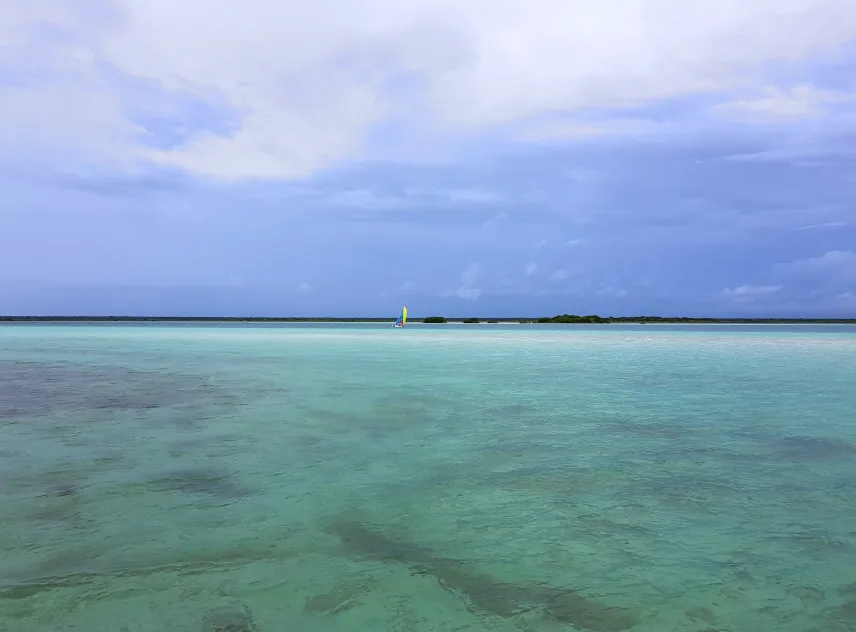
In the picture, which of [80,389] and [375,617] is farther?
[80,389]

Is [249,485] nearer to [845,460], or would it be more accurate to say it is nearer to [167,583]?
[167,583]

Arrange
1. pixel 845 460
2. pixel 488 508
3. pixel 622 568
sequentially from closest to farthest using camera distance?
pixel 622 568, pixel 488 508, pixel 845 460

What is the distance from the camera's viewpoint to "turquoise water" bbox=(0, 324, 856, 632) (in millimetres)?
4770

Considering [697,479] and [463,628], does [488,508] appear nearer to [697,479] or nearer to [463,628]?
[463,628]

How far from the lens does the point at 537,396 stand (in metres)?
17.4

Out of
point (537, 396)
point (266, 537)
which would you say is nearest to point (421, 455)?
point (266, 537)

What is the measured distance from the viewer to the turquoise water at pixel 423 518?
4770mm

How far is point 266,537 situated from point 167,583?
4.04ft

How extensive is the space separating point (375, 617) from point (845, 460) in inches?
352

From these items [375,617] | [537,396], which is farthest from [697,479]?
[537,396]

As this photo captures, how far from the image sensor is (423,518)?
688 centimetres

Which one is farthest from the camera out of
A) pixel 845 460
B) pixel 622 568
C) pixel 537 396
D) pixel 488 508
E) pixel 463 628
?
pixel 537 396

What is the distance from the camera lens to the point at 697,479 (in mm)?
8523

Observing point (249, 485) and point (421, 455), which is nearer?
point (249, 485)
